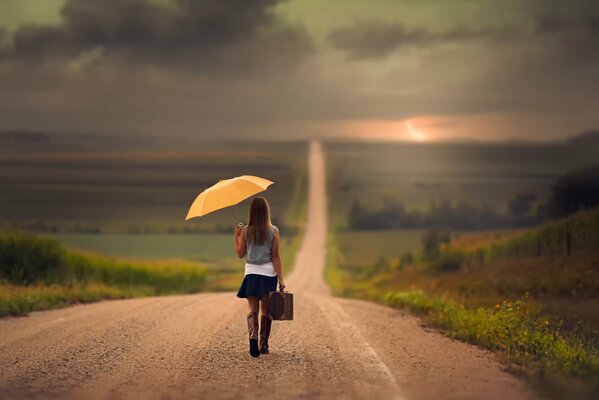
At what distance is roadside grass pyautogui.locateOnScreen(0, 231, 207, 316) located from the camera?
21625mm

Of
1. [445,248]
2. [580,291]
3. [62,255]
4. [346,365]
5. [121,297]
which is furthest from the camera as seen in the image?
[445,248]

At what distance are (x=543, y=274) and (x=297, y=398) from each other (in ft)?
69.1

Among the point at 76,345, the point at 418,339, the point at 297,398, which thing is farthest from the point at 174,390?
the point at 418,339

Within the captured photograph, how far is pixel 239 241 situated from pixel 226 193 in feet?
2.74

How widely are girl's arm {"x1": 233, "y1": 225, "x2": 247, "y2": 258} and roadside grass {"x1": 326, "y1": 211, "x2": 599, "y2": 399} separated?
4.34 meters

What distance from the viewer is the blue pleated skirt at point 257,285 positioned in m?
11.7

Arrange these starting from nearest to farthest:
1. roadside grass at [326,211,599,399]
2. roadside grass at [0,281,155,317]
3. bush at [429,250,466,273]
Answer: roadside grass at [326,211,599,399]
roadside grass at [0,281,155,317]
bush at [429,250,466,273]

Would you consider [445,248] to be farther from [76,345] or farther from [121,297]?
[76,345]

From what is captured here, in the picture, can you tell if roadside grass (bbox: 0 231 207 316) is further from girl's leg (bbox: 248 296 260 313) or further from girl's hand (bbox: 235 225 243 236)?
girl's hand (bbox: 235 225 243 236)

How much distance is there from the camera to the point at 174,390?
9.26 meters

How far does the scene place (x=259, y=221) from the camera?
11.5 meters

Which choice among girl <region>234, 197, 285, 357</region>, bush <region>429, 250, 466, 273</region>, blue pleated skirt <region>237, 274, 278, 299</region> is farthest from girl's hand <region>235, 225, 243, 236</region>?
bush <region>429, 250, 466, 273</region>

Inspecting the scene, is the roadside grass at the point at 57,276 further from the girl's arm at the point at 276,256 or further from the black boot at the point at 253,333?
the girl's arm at the point at 276,256

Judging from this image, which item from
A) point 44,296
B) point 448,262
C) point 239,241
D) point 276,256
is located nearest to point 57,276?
point 44,296
